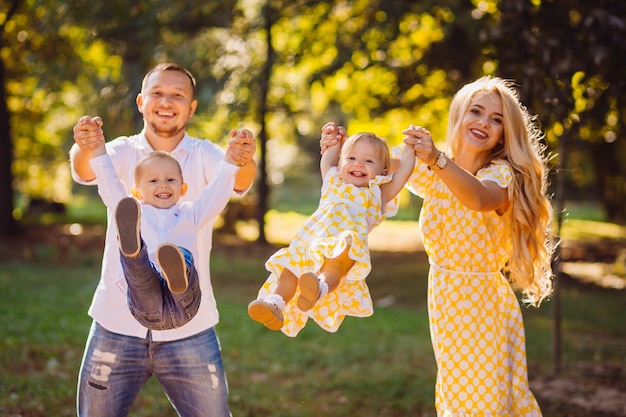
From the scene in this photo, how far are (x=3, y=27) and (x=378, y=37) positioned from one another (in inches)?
268

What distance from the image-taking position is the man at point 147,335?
3348 mm

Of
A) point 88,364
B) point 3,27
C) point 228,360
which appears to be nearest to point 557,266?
point 228,360

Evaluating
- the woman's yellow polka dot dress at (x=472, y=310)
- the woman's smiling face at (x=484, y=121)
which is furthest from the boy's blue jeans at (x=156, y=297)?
the woman's smiling face at (x=484, y=121)

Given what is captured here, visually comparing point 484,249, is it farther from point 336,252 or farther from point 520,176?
point 336,252

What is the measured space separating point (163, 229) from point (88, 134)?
0.51 m

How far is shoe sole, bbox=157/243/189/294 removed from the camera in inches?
118

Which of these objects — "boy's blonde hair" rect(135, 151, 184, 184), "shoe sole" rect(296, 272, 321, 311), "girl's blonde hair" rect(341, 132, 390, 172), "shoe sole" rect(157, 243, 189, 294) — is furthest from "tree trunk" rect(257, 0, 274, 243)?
"shoe sole" rect(157, 243, 189, 294)

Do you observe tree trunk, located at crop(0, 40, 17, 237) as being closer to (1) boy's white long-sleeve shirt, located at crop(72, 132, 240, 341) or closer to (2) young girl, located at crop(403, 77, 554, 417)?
(1) boy's white long-sleeve shirt, located at crop(72, 132, 240, 341)

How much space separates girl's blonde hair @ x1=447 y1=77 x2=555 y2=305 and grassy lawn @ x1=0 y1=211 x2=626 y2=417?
2.72 meters

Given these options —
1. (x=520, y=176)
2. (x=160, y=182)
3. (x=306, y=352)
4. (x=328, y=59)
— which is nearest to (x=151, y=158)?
(x=160, y=182)

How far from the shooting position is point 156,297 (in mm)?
3102

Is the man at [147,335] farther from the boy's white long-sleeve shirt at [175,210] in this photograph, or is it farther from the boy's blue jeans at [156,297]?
the boy's blue jeans at [156,297]

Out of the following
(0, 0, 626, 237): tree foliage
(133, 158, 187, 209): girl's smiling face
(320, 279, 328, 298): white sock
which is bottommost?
(320, 279, 328, 298): white sock

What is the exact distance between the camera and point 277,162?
3022 cm
